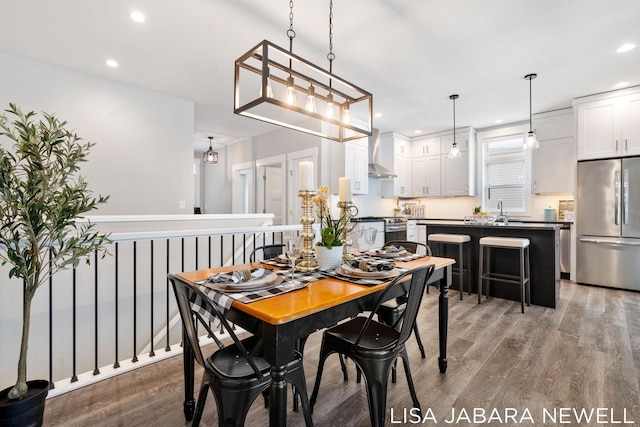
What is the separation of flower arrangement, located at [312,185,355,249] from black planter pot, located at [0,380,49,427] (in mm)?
1523

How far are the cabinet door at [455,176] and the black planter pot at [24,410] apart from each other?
240 inches

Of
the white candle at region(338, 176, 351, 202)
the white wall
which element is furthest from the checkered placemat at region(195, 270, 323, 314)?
the white wall

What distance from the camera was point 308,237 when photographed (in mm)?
1775

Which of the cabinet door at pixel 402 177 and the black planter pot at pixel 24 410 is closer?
the black planter pot at pixel 24 410

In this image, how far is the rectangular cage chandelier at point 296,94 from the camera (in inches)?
66.7

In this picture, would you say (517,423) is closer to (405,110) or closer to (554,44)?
(554,44)

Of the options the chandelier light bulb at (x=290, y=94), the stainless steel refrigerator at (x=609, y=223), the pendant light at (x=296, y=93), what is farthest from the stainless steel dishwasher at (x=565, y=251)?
the chandelier light bulb at (x=290, y=94)

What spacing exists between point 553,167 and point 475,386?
4555mm

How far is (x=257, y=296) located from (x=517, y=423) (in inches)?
60.6

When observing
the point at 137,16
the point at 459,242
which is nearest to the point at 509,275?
the point at 459,242

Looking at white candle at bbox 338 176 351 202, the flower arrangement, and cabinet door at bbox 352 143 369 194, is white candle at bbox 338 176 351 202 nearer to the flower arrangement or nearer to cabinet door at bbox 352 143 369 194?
the flower arrangement

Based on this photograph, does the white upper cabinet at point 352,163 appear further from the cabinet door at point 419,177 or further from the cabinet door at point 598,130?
the cabinet door at point 598,130

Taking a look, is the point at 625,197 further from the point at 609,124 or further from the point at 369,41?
the point at 369,41

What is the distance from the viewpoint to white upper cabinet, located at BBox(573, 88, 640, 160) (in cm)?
404
